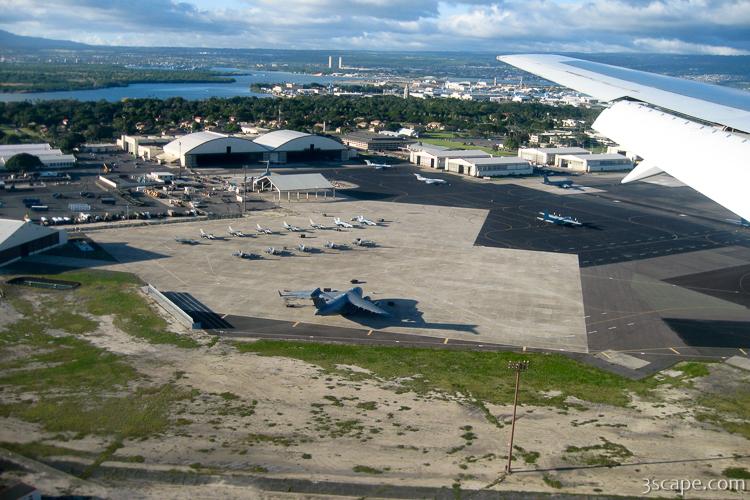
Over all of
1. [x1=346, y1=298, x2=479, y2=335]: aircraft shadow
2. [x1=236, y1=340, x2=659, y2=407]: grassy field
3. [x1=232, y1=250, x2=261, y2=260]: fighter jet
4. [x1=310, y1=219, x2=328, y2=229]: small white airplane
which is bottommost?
[x1=236, y1=340, x2=659, y2=407]: grassy field

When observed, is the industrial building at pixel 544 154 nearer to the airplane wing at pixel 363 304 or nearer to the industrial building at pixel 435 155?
the industrial building at pixel 435 155

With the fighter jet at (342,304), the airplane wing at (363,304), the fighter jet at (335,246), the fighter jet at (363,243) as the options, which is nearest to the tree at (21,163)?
the fighter jet at (335,246)

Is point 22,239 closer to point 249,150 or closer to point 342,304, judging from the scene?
point 342,304

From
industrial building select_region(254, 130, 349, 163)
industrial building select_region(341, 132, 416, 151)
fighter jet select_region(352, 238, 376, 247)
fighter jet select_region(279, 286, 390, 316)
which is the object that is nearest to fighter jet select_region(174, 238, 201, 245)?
fighter jet select_region(352, 238, 376, 247)

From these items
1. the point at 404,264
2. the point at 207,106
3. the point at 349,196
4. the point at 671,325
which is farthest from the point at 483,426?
the point at 207,106

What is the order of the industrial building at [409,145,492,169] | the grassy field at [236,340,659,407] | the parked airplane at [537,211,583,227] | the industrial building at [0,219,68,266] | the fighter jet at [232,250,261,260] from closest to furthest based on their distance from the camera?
the grassy field at [236,340,659,407], the industrial building at [0,219,68,266], the fighter jet at [232,250,261,260], the parked airplane at [537,211,583,227], the industrial building at [409,145,492,169]

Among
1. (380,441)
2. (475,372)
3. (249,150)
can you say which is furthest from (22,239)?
(249,150)

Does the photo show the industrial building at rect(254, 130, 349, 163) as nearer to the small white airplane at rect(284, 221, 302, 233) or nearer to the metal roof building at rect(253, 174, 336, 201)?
the metal roof building at rect(253, 174, 336, 201)
